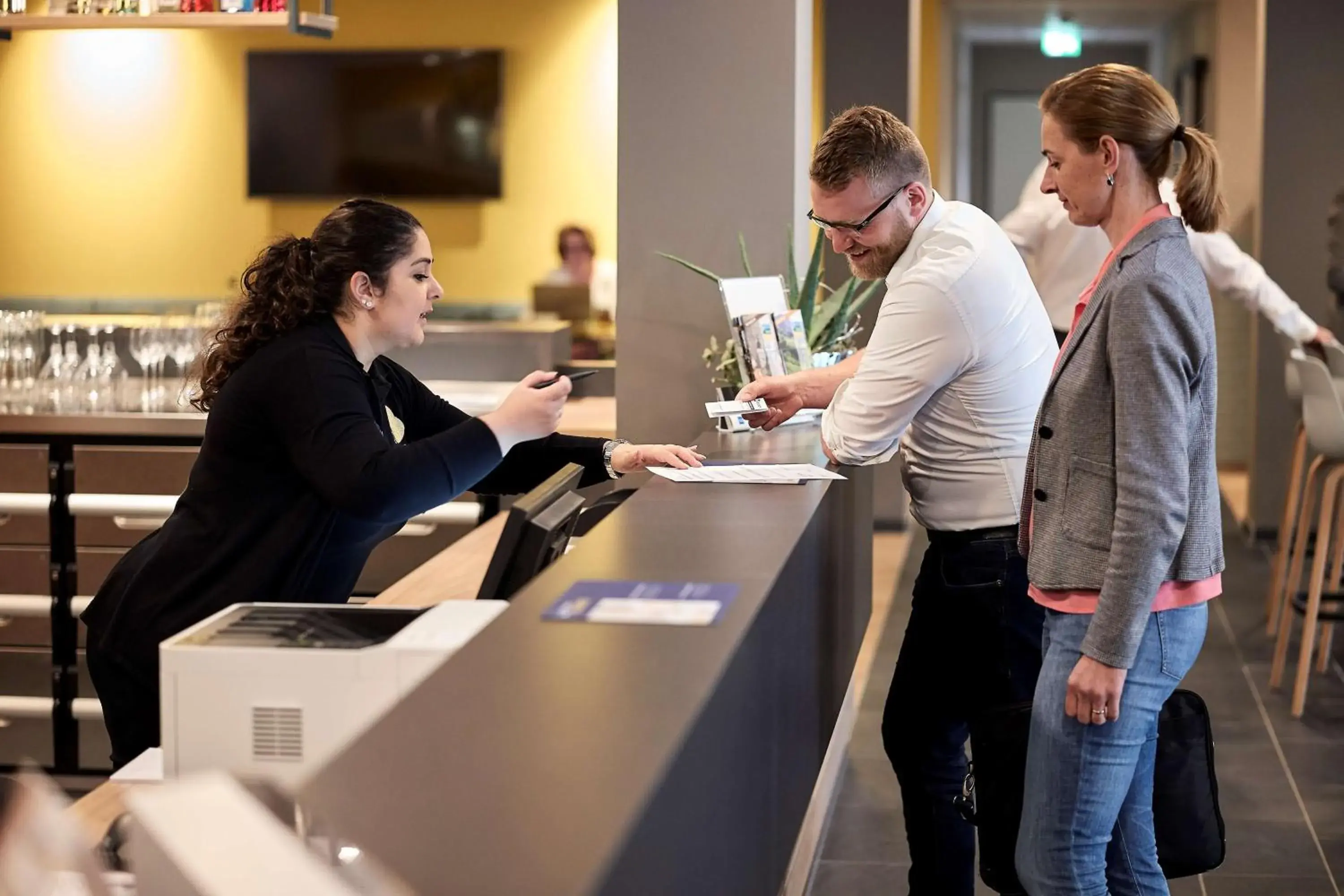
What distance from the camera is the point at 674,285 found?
157 inches

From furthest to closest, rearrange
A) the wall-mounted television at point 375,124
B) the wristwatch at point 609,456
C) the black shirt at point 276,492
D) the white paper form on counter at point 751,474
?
the wall-mounted television at point 375,124 → the wristwatch at point 609,456 → the white paper form on counter at point 751,474 → the black shirt at point 276,492

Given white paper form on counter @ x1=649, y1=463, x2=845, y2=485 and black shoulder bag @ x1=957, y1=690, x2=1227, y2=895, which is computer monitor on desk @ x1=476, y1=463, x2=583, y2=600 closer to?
white paper form on counter @ x1=649, y1=463, x2=845, y2=485

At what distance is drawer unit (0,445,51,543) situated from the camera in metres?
4.25

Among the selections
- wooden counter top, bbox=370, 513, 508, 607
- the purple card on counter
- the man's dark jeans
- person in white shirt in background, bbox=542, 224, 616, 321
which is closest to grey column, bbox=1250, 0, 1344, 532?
person in white shirt in background, bbox=542, 224, 616, 321

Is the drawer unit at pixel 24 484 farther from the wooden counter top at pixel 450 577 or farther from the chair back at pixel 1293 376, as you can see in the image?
the chair back at pixel 1293 376

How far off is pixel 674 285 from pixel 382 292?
143 cm

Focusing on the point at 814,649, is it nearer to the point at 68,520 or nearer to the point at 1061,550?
the point at 1061,550

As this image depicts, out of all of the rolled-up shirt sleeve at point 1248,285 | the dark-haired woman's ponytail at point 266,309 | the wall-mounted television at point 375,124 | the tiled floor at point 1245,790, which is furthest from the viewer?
the wall-mounted television at point 375,124

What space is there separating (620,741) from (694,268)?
2.48 meters

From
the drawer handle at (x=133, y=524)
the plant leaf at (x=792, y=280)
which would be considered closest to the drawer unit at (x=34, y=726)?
the drawer handle at (x=133, y=524)

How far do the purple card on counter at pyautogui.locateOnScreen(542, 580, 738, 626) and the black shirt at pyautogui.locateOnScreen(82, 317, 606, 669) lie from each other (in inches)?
26.4

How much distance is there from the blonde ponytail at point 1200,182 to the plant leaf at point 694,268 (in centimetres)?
154

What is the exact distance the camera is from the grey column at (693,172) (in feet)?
12.7

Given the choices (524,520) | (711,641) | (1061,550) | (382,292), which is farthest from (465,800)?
(382,292)
